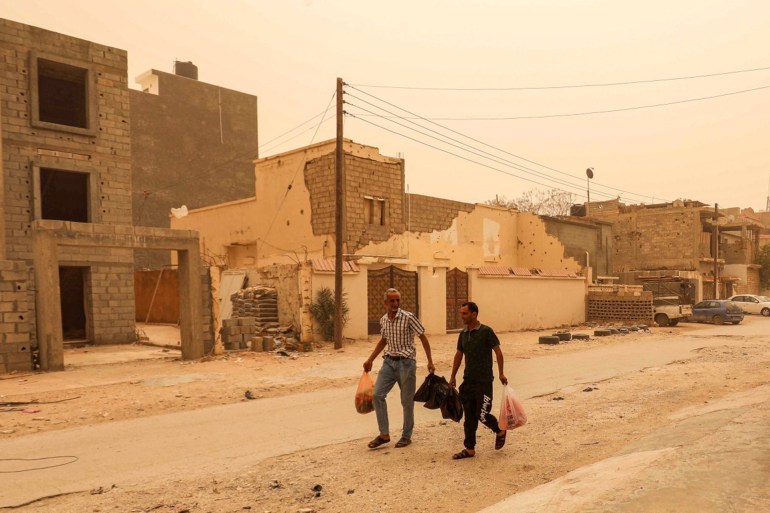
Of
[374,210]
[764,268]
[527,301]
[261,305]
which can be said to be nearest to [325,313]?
[261,305]

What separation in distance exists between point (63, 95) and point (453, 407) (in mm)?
22841

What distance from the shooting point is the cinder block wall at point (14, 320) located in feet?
40.8

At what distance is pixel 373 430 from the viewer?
283 inches

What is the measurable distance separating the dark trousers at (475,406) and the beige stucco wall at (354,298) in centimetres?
1300

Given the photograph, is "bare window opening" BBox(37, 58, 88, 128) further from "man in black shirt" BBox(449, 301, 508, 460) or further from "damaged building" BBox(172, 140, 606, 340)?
"man in black shirt" BBox(449, 301, 508, 460)

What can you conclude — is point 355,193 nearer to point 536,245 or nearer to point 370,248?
point 370,248

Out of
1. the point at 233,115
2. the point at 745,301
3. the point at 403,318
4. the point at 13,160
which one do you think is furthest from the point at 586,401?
the point at 233,115

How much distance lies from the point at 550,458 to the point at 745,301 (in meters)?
38.5

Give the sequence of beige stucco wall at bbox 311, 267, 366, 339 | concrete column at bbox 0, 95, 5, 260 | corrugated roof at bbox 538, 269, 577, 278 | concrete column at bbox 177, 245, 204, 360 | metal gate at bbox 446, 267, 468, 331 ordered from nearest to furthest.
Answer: concrete column at bbox 177, 245, 204, 360, concrete column at bbox 0, 95, 5, 260, beige stucco wall at bbox 311, 267, 366, 339, metal gate at bbox 446, 267, 468, 331, corrugated roof at bbox 538, 269, 577, 278

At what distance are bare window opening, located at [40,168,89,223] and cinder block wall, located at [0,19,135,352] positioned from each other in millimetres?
867

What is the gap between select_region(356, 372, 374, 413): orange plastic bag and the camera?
6.32m

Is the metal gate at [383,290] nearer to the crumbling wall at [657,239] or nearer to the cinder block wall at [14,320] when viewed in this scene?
the cinder block wall at [14,320]

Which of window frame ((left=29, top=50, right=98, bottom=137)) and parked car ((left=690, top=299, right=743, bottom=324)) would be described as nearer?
window frame ((left=29, top=50, right=98, bottom=137))

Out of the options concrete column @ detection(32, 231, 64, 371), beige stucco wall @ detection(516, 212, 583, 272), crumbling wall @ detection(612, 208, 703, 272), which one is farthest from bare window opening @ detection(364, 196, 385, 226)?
crumbling wall @ detection(612, 208, 703, 272)
